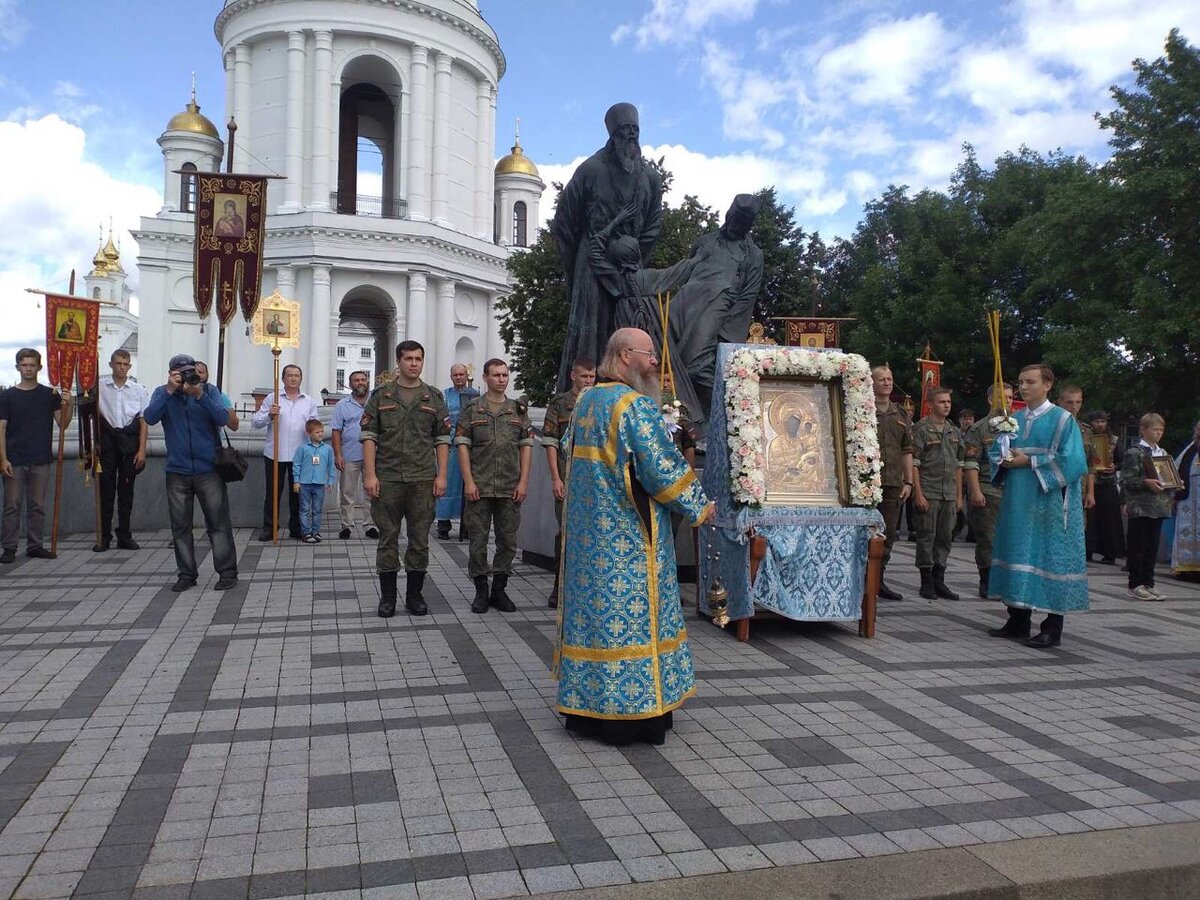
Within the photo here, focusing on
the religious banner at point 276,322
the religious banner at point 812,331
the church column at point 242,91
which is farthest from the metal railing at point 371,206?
the religious banner at point 276,322

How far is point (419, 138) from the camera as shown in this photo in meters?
44.7

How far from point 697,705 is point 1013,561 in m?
3.25

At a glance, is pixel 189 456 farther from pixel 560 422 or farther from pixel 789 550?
pixel 789 550

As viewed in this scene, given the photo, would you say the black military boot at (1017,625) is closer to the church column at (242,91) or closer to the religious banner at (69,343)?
the religious banner at (69,343)

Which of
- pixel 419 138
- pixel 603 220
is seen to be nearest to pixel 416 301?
pixel 419 138

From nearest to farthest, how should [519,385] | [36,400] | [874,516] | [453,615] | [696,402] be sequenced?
[874,516] → [453,615] → [696,402] → [36,400] → [519,385]

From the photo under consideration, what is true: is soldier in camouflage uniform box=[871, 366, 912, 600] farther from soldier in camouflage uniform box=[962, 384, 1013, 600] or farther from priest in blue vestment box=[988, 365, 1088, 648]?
priest in blue vestment box=[988, 365, 1088, 648]

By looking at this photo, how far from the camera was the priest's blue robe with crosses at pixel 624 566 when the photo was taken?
4.50 meters

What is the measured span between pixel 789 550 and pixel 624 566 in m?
2.68

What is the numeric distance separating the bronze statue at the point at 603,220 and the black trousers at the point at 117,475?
5293mm

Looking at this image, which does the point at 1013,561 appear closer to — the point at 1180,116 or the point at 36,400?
the point at 36,400

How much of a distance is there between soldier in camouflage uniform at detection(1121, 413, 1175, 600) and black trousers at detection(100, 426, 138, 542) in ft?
35.0

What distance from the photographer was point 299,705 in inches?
204

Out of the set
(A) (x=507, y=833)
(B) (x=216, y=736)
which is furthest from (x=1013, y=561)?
(B) (x=216, y=736)
